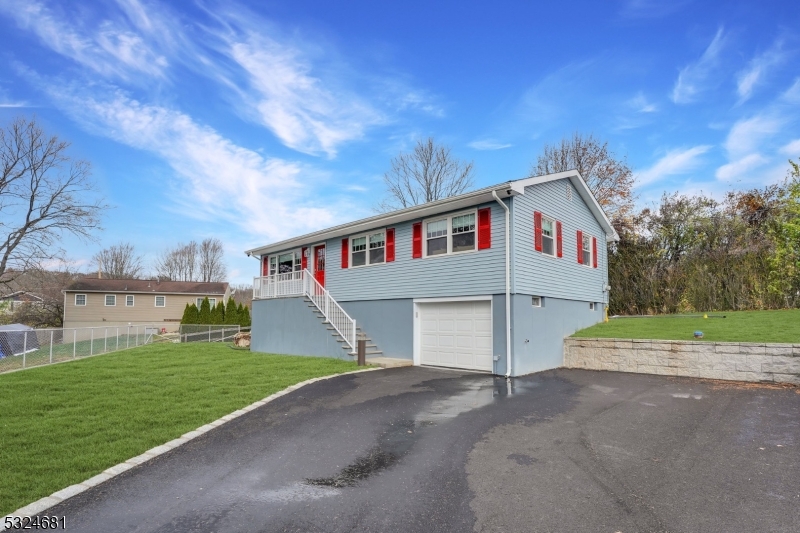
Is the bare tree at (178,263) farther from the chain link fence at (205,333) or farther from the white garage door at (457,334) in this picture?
the white garage door at (457,334)

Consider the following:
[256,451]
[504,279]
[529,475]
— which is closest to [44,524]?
[256,451]

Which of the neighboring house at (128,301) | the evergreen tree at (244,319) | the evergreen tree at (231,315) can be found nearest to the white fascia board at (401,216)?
the evergreen tree at (231,315)

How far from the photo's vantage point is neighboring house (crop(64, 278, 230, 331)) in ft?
121

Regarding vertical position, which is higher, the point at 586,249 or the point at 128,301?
the point at 586,249

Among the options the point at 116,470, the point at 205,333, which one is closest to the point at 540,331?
the point at 116,470

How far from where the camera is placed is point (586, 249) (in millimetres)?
15922

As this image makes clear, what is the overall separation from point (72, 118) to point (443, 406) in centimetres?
1591

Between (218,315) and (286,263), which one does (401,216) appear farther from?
(218,315)

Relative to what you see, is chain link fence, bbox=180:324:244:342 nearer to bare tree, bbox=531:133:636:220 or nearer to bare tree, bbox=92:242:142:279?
bare tree, bbox=531:133:636:220

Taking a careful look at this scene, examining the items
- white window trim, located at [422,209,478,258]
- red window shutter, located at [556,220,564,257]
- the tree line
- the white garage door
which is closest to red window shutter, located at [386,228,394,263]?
white window trim, located at [422,209,478,258]

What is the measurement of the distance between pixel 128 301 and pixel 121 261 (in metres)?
20.3

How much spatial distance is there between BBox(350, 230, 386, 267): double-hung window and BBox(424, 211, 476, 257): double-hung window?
6.63ft

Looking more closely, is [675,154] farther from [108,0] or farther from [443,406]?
[108,0]

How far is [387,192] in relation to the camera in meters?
32.1
